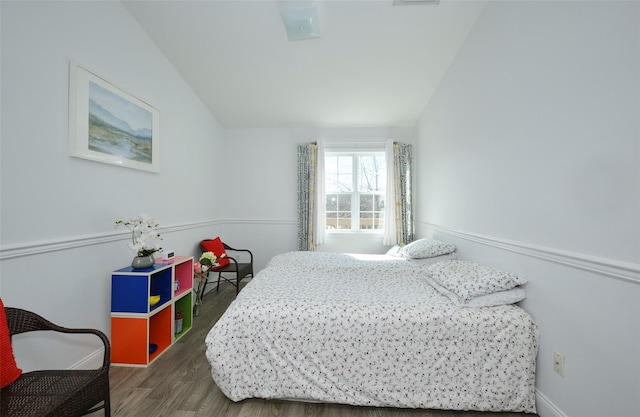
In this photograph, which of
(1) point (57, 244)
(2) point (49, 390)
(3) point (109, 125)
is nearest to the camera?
(2) point (49, 390)

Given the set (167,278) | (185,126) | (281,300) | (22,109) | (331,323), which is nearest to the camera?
(22,109)

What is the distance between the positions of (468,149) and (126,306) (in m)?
3.31

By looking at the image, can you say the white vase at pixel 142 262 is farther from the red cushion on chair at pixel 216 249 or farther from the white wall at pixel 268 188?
the white wall at pixel 268 188

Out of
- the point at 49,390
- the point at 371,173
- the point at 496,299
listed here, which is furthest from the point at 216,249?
the point at 496,299

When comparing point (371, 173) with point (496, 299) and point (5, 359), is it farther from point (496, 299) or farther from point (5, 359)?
point (5, 359)

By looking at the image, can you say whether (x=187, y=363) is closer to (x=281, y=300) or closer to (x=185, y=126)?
(x=281, y=300)

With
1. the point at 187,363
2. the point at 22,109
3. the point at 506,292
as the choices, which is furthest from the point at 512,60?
the point at 187,363

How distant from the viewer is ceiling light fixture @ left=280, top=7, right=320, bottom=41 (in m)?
2.39

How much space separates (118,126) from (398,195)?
358 cm

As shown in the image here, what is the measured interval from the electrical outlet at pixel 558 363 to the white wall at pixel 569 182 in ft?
0.11

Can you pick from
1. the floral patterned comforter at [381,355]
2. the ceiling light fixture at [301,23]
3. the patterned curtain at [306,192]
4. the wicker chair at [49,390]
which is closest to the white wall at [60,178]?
the wicker chair at [49,390]

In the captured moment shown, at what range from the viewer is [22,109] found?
157 cm

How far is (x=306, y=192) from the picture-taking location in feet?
14.1

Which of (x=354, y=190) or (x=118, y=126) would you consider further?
(x=354, y=190)
